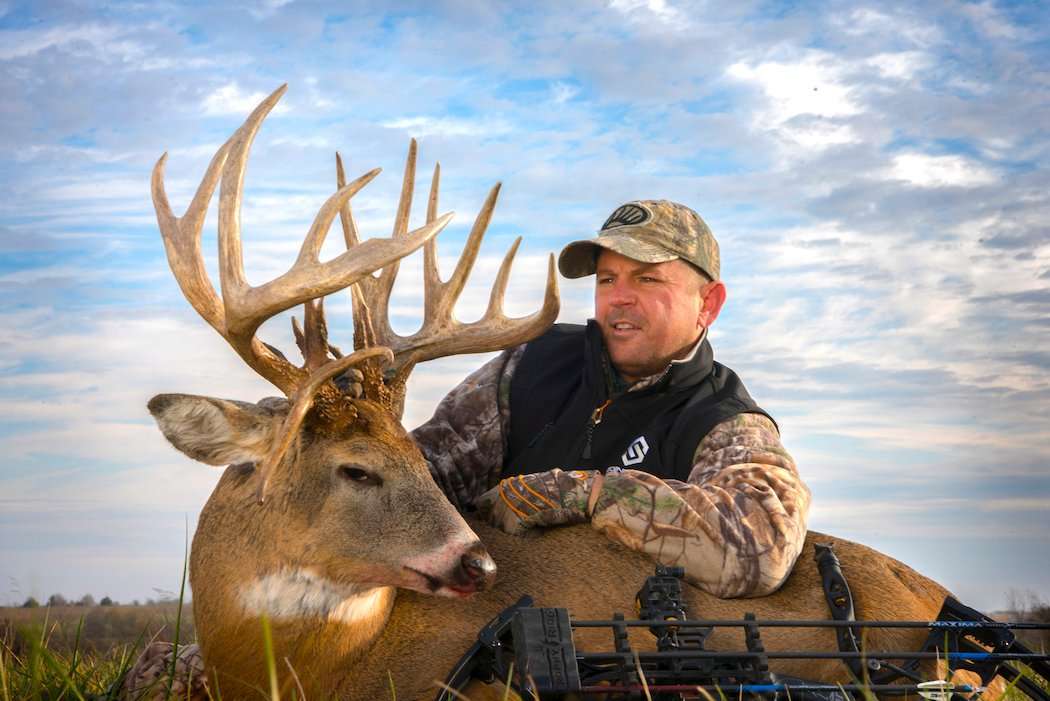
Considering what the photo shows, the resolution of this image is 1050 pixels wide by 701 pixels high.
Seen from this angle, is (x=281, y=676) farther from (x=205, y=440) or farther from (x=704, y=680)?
(x=704, y=680)

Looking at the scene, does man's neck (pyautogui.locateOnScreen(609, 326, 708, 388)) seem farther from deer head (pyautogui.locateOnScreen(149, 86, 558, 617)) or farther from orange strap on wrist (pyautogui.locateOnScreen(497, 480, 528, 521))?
deer head (pyautogui.locateOnScreen(149, 86, 558, 617))

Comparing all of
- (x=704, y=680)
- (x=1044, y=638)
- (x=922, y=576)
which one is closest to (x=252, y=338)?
(x=704, y=680)

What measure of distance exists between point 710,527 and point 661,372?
5.95 ft

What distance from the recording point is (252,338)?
15.9 feet

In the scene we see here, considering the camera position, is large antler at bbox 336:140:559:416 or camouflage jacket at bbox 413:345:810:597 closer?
camouflage jacket at bbox 413:345:810:597

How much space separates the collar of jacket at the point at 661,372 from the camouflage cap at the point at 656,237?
461 mm

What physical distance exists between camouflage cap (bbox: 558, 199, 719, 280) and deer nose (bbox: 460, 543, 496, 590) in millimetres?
2318

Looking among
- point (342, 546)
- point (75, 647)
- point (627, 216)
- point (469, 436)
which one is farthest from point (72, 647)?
point (627, 216)

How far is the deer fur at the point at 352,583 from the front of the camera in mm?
4453

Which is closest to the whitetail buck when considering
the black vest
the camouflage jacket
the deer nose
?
the deer nose

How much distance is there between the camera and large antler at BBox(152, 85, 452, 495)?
4.64m

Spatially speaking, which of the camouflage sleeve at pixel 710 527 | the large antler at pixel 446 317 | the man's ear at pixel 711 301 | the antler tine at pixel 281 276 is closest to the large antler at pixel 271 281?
the antler tine at pixel 281 276

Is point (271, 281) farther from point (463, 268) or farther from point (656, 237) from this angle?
point (656, 237)

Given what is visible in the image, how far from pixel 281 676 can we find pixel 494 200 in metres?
2.50
